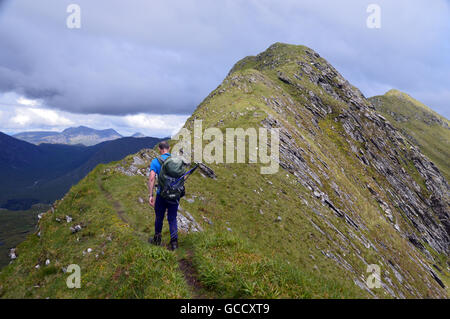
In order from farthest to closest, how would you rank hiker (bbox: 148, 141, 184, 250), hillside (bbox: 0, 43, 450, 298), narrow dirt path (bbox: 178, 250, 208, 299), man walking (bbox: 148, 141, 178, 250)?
man walking (bbox: 148, 141, 178, 250), hiker (bbox: 148, 141, 184, 250), hillside (bbox: 0, 43, 450, 298), narrow dirt path (bbox: 178, 250, 208, 299)

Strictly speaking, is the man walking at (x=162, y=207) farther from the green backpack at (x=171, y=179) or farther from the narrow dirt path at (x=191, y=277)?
the narrow dirt path at (x=191, y=277)

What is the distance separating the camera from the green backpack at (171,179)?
Answer: 31.5 feet

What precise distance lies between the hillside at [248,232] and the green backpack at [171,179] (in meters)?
2.25

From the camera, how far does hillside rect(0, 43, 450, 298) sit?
764 cm

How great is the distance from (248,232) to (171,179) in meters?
14.6

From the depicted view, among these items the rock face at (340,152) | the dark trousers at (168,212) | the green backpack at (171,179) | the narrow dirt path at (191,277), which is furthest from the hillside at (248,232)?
the green backpack at (171,179)

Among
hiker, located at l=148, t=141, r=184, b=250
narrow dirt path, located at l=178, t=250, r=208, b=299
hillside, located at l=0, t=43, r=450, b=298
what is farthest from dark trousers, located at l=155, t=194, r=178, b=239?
narrow dirt path, located at l=178, t=250, r=208, b=299

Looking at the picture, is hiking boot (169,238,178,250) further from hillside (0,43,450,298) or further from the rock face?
the rock face

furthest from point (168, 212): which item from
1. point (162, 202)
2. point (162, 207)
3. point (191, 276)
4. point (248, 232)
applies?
point (248, 232)

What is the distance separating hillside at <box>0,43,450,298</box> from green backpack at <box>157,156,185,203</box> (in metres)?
2.25

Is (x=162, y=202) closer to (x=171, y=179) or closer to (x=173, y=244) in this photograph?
(x=171, y=179)

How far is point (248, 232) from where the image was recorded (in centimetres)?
2189

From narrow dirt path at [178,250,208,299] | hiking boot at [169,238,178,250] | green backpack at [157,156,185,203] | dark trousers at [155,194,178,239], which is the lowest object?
narrow dirt path at [178,250,208,299]
